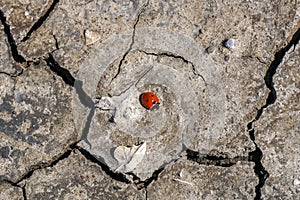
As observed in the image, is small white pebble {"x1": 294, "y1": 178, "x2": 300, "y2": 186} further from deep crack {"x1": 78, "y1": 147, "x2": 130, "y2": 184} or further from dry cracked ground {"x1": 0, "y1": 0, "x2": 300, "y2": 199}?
deep crack {"x1": 78, "y1": 147, "x2": 130, "y2": 184}

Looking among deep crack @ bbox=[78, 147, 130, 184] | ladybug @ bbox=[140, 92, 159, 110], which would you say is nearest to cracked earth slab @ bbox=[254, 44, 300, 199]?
ladybug @ bbox=[140, 92, 159, 110]

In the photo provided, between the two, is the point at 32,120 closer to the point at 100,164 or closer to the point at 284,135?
the point at 100,164

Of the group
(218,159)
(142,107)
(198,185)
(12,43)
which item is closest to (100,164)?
(142,107)

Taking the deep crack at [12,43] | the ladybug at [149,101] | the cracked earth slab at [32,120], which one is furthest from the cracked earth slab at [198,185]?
the deep crack at [12,43]

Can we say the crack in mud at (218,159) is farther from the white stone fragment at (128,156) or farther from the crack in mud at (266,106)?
the white stone fragment at (128,156)

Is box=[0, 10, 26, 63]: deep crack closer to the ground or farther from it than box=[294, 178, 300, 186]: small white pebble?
farther from it
